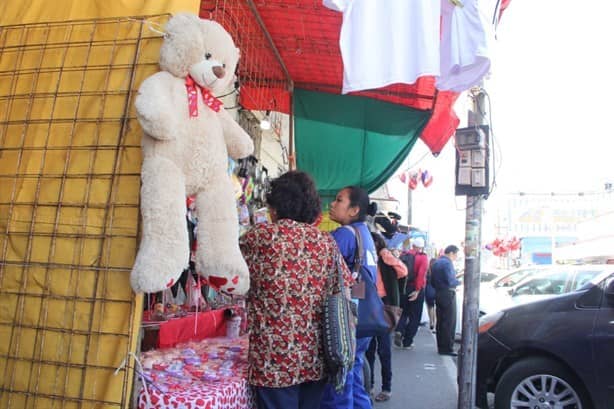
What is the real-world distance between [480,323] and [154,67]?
407 cm

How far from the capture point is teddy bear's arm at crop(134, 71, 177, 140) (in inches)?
74.4

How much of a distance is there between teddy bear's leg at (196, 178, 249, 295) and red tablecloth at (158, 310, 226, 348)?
3.44 ft

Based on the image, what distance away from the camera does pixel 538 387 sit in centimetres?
420

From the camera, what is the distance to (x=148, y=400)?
2133 mm

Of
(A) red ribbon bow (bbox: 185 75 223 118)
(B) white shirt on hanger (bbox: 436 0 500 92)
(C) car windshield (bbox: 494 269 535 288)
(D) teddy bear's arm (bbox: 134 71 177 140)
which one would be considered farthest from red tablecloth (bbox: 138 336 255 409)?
(C) car windshield (bbox: 494 269 535 288)

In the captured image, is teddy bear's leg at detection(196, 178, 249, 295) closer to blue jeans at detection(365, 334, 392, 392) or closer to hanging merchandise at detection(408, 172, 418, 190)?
blue jeans at detection(365, 334, 392, 392)

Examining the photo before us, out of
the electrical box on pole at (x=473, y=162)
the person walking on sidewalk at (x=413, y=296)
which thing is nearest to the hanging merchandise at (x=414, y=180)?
the person walking on sidewalk at (x=413, y=296)

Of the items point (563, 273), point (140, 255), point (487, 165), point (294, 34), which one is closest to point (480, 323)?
point (487, 165)

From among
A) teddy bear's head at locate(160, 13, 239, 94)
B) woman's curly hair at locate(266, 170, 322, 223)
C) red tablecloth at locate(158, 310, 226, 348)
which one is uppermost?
teddy bear's head at locate(160, 13, 239, 94)

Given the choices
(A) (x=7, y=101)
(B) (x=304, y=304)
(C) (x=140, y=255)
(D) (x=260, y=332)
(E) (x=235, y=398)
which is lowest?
(E) (x=235, y=398)

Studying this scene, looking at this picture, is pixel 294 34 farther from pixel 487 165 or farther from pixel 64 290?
pixel 64 290

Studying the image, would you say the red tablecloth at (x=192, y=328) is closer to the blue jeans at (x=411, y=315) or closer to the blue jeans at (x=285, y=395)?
the blue jeans at (x=285, y=395)

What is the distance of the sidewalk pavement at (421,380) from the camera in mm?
5266

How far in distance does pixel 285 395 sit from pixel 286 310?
1.33 feet
